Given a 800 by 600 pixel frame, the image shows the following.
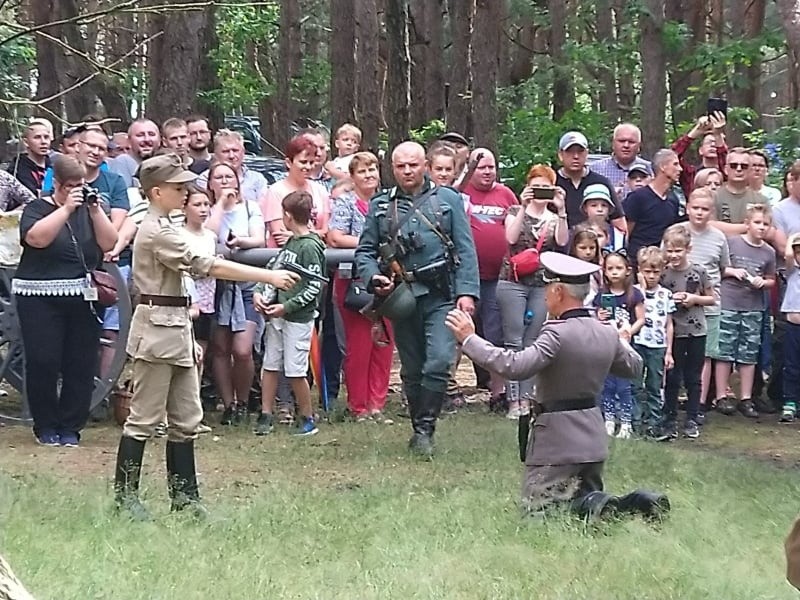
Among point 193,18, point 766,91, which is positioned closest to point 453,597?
point 193,18

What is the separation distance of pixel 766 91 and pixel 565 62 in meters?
27.3

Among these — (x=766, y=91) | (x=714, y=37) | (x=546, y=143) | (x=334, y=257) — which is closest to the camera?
(x=334, y=257)

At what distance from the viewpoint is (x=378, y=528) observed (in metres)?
6.42

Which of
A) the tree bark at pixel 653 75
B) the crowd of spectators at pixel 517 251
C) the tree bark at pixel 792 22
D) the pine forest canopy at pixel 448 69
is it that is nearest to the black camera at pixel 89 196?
the crowd of spectators at pixel 517 251

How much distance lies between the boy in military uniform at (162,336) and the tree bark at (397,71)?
1190cm

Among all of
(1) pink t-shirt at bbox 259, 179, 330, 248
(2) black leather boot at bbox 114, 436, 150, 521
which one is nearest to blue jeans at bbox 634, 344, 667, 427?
(1) pink t-shirt at bbox 259, 179, 330, 248

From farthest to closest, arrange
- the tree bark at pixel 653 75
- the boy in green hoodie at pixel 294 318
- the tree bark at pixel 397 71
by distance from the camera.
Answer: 1. the tree bark at pixel 653 75
2. the tree bark at pixel 397 71
3. the boy in green hoodie at pixel 294 318

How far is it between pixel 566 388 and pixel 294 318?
344 cm

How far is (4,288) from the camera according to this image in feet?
30.5

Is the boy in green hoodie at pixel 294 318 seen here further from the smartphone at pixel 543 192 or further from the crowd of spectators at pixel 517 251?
the smartphone at pixel 543 192

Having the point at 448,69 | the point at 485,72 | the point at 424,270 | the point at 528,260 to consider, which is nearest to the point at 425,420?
the point at 424,270

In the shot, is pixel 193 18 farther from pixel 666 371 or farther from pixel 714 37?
pixel 714 37

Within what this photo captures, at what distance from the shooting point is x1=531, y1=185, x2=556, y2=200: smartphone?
9.52 meters

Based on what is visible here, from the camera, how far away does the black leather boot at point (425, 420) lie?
28.2ft
